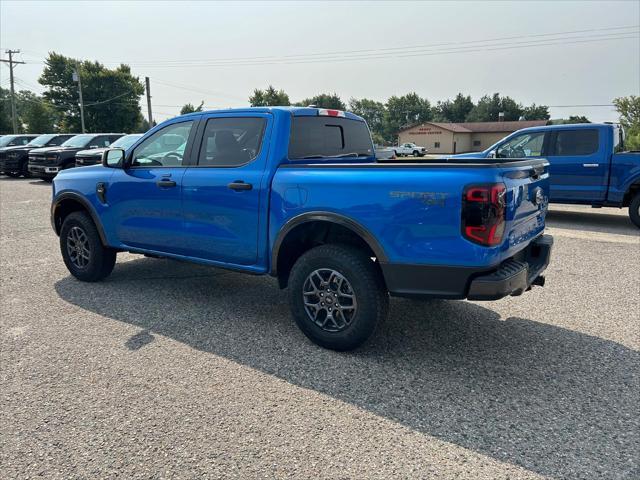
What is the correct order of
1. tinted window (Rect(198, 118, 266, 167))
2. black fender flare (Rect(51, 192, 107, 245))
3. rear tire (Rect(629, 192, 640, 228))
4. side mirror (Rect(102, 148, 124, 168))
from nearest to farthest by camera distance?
tinted window (Rect(198, 118, 266, 167)) → side mirror (Rect(102, 148, 124, 168)) → black fender flare (Rect(51, 192, 107, 245)) → rear tire (Rect(629, 192, 640, 228))

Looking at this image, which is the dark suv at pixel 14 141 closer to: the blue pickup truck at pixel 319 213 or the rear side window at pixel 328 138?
the blue pickup truck at pixel 319 213

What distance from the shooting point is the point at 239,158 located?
436cm

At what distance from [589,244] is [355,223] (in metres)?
5.87

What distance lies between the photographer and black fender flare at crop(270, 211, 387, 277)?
348 cm

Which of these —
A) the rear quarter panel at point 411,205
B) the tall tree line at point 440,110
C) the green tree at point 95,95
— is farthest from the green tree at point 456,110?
the rear quarter panel at point 411,205

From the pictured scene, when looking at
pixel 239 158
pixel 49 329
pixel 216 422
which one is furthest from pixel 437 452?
pixel 49 329

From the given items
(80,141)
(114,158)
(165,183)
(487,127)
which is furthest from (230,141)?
(487,127)

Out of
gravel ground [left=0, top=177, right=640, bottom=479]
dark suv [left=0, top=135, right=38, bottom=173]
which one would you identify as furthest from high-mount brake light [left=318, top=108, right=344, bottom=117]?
dark suv [left=0, top=135, right=38, bottom=173]

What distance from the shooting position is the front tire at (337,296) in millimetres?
3577

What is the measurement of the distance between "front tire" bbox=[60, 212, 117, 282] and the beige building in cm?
6744

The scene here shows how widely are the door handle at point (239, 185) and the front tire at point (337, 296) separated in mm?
782

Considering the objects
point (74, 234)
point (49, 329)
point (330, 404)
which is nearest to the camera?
point (330, 404)

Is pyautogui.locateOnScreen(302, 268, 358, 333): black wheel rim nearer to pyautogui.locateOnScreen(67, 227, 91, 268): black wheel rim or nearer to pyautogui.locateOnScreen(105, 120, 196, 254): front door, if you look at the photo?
pyautogui.locateOnScreen(105, 120, 196, 254): front door

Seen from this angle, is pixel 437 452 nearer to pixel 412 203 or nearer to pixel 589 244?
pixel 412 203
